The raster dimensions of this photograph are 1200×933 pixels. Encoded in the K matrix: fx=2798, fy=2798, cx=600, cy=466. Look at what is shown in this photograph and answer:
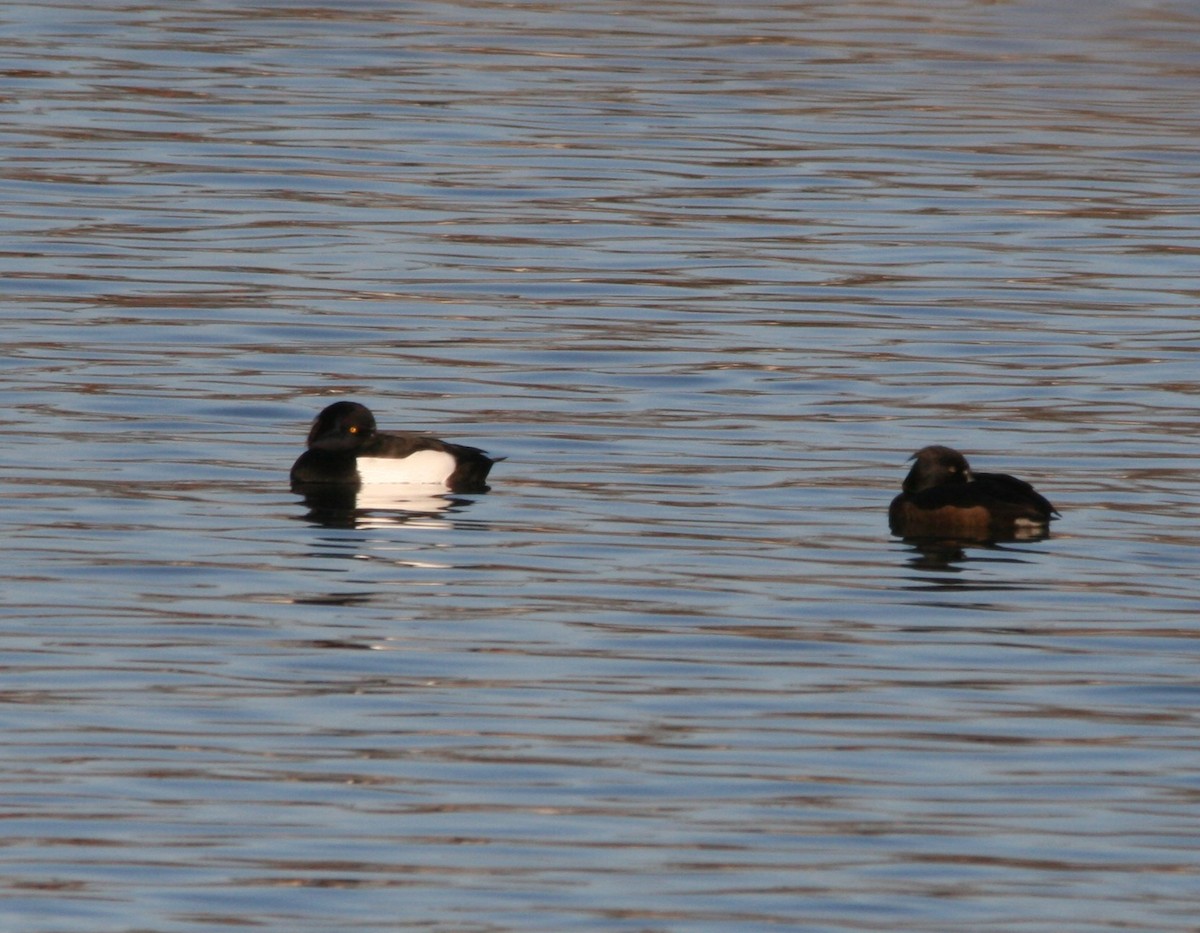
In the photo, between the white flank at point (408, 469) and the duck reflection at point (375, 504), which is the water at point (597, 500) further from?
the white flank at point (408, 469)

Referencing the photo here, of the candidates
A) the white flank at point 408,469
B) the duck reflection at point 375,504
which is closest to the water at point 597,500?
Answer: the duck reflection at point 375,504

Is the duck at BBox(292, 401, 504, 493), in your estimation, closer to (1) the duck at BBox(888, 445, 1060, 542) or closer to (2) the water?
(2) the water

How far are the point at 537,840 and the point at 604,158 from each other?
1760 cm

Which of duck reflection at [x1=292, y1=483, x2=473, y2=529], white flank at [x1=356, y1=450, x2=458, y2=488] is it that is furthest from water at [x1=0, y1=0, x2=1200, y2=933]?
white flank at [x1=356, y1=450, x2=458, y2=488]

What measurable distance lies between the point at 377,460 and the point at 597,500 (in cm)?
120

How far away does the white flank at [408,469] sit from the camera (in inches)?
538

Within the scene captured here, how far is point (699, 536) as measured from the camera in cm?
1259

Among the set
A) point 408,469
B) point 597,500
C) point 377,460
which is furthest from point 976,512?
point 377,460

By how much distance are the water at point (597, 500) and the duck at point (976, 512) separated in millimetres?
175

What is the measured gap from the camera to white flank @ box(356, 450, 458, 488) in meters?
13.7

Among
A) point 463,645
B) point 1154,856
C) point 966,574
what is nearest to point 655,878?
point 1154,856

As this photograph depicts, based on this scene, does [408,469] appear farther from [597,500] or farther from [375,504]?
[597,500]

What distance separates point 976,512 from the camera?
1272cm

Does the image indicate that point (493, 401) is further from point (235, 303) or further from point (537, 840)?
point (537, 840)
